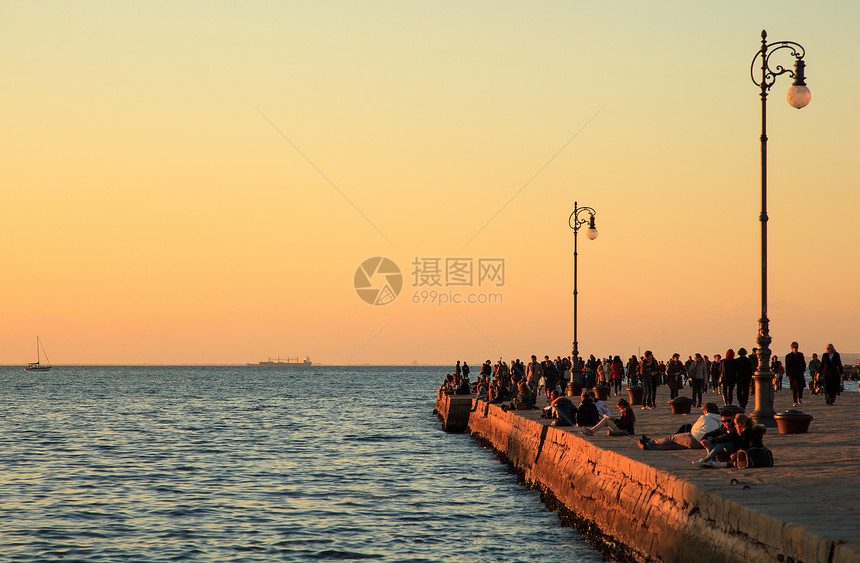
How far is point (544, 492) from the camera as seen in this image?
2022 centimetres

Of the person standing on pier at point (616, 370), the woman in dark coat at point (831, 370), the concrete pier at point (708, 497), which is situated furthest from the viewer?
the person standing on pier at point (616, 370)

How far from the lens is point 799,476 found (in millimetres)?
11891

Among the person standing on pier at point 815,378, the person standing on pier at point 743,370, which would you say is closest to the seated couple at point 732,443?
the person standing on pier at point 743,370

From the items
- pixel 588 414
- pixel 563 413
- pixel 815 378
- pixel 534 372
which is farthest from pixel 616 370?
pixel 588 414

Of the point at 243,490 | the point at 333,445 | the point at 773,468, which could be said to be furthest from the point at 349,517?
the point at 333,445

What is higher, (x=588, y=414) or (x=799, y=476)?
(x=588, y=414)

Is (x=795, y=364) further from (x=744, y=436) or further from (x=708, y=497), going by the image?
(x=708, y=497)

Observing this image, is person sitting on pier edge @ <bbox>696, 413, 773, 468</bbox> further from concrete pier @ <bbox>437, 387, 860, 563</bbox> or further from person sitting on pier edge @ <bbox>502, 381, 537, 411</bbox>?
person sitting on pier edge @ <bbox>502, 381, 537, 411</bbox>

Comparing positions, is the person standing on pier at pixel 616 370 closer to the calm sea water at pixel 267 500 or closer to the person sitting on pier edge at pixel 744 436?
the calm sea water at pixel 267 500

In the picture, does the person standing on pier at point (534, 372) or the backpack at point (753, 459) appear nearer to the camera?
the backpack at point (753, 459)

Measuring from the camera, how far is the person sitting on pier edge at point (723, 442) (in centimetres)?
1290

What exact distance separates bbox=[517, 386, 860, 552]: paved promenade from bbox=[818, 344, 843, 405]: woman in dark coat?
590 cm

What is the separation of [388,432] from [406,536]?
84.8 feet

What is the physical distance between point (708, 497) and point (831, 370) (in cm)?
1882
